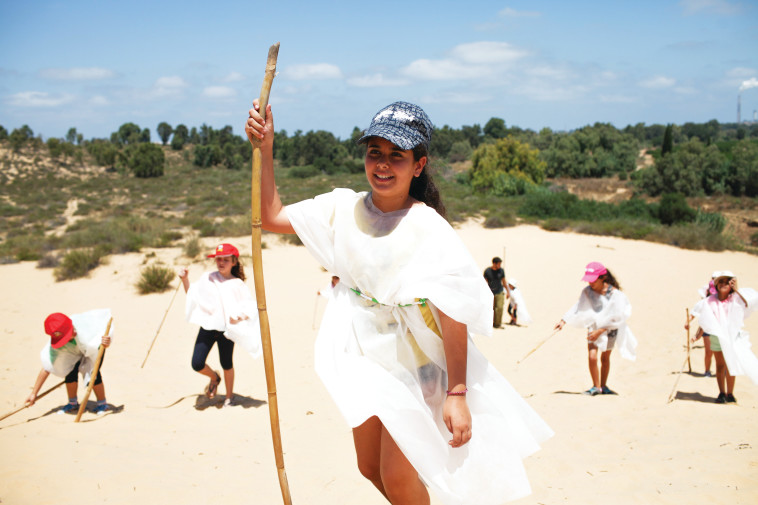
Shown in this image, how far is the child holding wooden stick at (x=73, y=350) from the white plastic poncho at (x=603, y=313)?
17.9ft

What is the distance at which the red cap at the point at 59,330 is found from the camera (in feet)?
18.1

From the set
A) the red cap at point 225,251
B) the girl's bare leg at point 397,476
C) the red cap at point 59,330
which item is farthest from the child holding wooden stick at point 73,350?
the girl's bare leg at point 397,476

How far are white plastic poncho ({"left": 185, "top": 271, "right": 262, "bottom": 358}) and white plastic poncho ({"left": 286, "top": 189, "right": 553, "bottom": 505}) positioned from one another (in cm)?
386

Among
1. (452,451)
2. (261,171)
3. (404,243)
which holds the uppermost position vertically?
(261,171)

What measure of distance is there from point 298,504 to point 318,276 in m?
12.6

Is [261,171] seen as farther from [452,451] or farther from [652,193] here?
[652,193]

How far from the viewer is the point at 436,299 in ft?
6.85

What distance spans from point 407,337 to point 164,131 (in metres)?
112

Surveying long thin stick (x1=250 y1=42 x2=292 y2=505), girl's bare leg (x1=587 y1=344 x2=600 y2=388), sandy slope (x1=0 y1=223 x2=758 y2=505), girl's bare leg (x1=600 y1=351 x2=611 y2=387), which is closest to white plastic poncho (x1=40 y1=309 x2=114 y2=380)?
sandy slope (x1=0 y1=223 x2=758 y2=505)

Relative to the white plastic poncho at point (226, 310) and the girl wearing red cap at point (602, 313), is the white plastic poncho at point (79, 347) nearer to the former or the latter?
the white plastic poncho at point (226, 310)

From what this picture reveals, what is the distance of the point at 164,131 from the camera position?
104 meters

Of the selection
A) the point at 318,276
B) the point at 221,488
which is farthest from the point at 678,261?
the point at 221,488

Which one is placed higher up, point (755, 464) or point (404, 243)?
point (404, 243)

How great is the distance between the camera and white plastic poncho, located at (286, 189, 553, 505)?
213 cm
